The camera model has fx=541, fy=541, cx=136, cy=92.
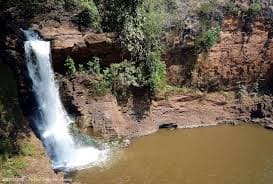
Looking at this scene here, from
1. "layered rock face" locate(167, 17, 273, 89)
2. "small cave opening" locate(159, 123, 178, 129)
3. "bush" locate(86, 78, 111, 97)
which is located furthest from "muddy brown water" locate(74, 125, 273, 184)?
"layered rock face" locate(167, 17, 273, 89)

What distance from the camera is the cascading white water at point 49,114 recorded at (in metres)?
15.7

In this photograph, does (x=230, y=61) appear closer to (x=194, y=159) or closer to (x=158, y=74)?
(x=158, y=74)

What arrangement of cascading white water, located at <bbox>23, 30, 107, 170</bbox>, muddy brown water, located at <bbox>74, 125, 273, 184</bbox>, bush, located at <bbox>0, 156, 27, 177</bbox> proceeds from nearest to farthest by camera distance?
bush, located at <bbox>0, 156, 27, 177</bbox>, muddy brown water, located at <bbox>74, 125, 273, 184</bbox>, cascading white water, located at <bbox>23, 30, 107, 170</bbox>

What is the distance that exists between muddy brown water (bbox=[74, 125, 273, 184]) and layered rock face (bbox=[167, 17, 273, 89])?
202cm

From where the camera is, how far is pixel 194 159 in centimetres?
1611

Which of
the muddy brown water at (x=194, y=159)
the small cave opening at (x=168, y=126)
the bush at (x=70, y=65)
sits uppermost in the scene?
the bush at (x=70, y=65)

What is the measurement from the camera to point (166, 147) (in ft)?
55.5

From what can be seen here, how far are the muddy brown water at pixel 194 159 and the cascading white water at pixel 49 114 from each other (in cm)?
97

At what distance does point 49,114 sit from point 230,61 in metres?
7.36

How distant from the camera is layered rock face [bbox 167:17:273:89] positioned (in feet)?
64.3

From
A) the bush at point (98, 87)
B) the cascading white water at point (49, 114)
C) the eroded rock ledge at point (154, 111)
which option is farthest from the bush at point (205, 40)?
the cascading white water at point (49, 114)

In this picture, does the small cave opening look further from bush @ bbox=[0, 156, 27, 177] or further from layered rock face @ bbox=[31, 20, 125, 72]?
bush @ bbox=[0, 156, 27, 177]

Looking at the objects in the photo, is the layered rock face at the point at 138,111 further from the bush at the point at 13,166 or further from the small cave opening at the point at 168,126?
the bush at the point at 13,166

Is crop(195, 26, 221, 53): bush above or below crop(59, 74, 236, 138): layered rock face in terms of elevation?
above
